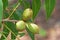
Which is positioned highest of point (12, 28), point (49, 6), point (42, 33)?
point (49, 6)

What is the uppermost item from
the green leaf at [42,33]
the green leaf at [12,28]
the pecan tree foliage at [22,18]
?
the pecan tree foliage at [22,18]

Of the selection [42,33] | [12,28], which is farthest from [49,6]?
[42,33]

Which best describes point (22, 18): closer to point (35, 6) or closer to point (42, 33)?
point (35, 6)

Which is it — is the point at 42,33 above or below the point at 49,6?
below

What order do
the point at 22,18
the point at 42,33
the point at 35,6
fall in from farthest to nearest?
the point at 42,33 < the point at 35,6 < the point at 22,18

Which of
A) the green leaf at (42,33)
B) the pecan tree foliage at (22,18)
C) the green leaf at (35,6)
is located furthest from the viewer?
the green leaf at (42,33)

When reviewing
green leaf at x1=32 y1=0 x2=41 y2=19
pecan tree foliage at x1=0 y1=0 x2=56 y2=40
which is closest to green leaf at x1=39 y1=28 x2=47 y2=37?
pecan tree foliage at x1=0 y1=0 x2=56 y2=40

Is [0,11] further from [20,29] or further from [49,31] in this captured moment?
[49,31]

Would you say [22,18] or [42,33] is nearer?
[22,18]

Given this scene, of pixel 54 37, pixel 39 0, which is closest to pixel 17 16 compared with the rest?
pixel 39 0

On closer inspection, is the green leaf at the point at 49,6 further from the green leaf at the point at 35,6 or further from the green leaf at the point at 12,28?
the green leaf at the point at 12,28

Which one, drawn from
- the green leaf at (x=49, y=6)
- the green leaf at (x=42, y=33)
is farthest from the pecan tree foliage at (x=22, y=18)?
the green leaf at (x=42, y=33)
